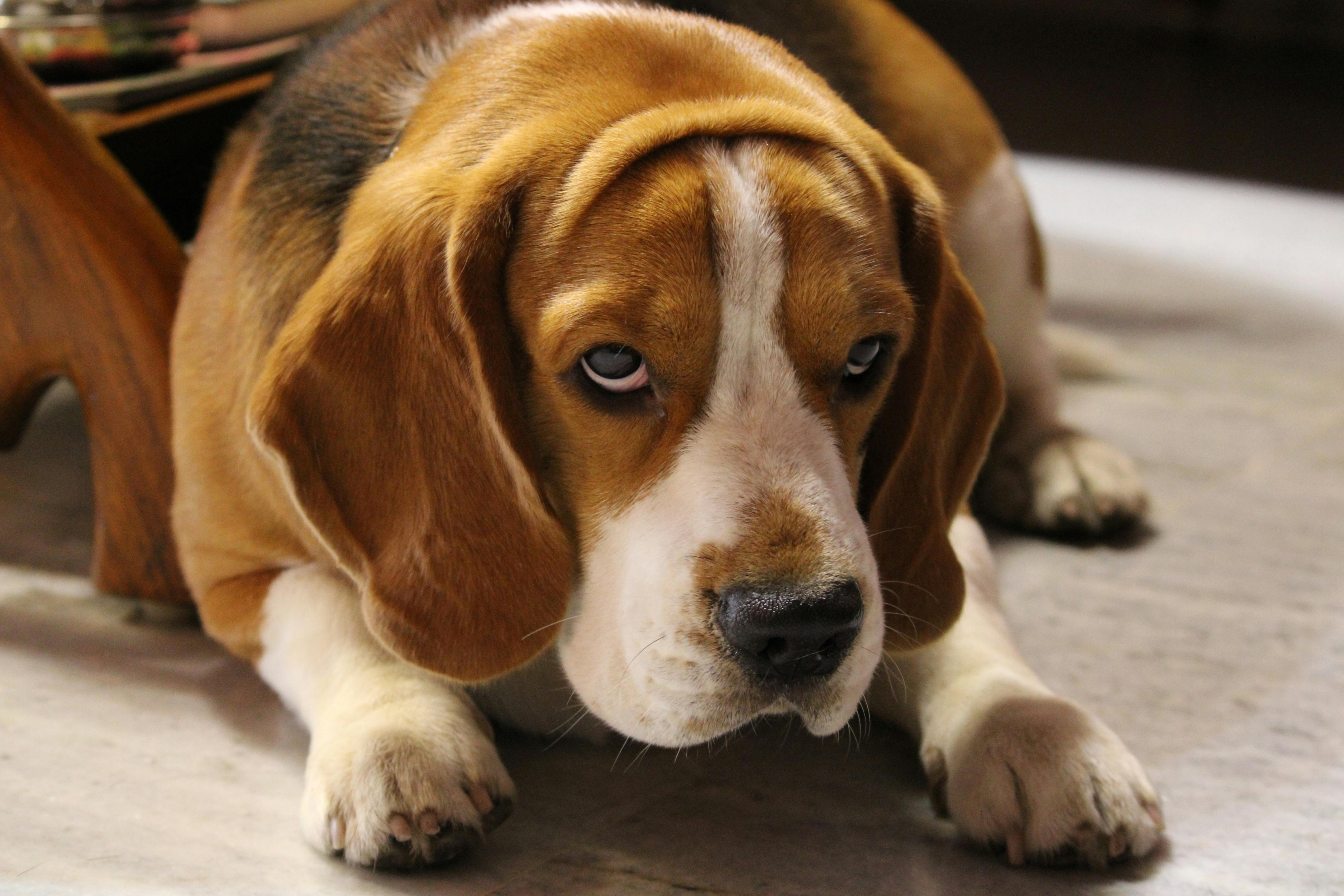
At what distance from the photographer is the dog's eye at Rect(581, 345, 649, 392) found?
2.03 metres

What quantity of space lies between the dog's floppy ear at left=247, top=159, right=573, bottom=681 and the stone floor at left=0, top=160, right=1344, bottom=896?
36 centimetres

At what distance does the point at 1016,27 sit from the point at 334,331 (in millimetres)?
11702

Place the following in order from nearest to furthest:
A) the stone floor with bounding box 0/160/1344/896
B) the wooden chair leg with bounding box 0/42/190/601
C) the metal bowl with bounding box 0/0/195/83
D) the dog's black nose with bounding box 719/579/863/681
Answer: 1. the dog's black nose with bounding box 719/579/863/681
2. the stone floor with bounding box 0/160/1344/896
3. the wooden chair leg with bounding box 0/42/190/601
4. the metal bowl with bounding box 0/0/195/83

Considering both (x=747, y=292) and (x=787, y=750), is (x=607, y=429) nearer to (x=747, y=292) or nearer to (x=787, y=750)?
(x=747, y=292)

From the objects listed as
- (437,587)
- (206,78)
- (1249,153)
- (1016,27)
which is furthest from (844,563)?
(1016,27)

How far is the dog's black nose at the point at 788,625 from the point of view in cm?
190

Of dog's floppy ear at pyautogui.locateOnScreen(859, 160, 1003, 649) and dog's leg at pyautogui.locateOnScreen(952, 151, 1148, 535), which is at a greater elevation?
dog's floppy ear at pyautogui.locateOnScreen(859, 160, 1003, 649)

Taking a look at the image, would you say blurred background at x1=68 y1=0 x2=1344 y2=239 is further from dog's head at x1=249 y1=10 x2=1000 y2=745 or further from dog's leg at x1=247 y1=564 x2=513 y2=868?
dog's leg at x1=247 y1=564 x2=513 y2=868

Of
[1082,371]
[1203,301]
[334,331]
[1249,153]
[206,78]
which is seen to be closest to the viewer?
[334,331]

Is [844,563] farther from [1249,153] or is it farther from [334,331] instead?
[1249,153]

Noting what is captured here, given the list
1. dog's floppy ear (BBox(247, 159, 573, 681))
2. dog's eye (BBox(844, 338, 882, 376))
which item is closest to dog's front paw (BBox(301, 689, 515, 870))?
dog's floppy ear (BBox(247, 159, 573, 681))

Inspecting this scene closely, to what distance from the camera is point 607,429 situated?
2076 mm

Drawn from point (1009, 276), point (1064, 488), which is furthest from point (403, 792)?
point (1009, 276)

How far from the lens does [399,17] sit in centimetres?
260
